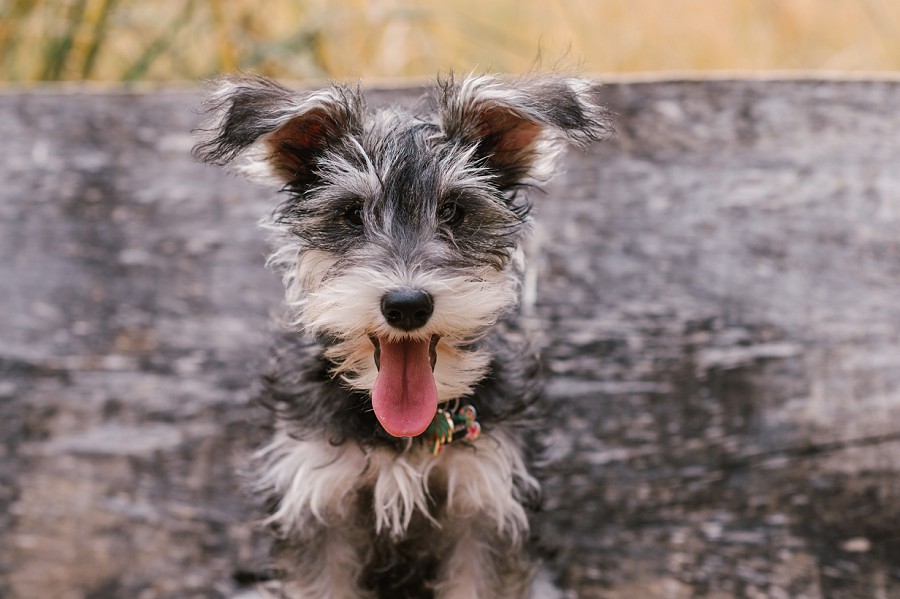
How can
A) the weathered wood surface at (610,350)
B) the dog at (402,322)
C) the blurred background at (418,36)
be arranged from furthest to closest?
the blurred background at (418,36) < the weathered wood surface at (610,350) < the dog at (402,322)

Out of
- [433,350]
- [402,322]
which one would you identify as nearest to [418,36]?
[433,350]

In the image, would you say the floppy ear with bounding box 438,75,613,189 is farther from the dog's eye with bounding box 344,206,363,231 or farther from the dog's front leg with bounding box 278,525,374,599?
the dog's front leg with bounding box 278,525,374,599

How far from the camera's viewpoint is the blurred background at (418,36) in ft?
14.4

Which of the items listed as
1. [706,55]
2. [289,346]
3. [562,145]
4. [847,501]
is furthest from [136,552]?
[706,55]

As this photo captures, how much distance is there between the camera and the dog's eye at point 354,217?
234 centimetres

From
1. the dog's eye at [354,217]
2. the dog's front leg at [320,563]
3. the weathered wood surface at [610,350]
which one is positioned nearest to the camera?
the dog's eye at [354,217]

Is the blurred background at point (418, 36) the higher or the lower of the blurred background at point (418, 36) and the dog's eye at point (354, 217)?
the higher

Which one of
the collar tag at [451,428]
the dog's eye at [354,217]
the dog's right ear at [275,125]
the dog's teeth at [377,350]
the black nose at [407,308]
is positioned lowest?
the collar tag at [451,428]

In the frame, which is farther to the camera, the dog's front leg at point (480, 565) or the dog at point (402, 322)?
the dog's front leg at point (480, 565)

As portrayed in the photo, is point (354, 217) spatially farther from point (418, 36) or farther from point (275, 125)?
point (418, 36)

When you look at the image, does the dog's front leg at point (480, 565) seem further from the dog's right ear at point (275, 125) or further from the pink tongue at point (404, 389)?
the dog's right ear at point (275, 125)

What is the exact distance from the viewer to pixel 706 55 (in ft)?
17.1

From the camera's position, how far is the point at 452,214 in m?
2.36

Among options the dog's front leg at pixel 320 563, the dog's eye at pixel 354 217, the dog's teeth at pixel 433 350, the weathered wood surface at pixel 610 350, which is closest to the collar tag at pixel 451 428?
the dog's teeth at pixel 433 350
